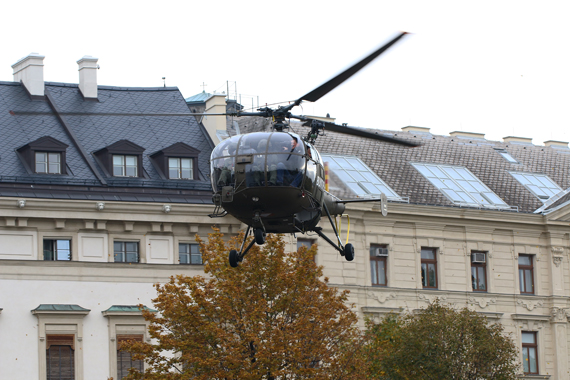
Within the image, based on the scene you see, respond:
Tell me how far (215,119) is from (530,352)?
670 inches

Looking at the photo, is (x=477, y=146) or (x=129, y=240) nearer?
(x=129, y=240)

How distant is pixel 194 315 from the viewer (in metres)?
38.8

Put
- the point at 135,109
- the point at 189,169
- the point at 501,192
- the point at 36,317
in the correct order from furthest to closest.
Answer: the point at 501,192, the point at 135,109, the point at 189,169, the point at 36,317

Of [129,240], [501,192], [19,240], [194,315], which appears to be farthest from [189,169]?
[501,192]

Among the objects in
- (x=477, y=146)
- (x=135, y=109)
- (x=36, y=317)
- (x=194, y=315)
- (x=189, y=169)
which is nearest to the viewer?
(x=194, y=315)

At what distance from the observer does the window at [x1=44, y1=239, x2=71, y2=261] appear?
45344mm

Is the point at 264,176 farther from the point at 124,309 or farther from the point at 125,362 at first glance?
the point at 125,362

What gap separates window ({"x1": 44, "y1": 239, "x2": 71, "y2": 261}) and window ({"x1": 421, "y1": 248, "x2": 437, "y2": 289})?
15.6 meters

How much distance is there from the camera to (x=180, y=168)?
48.8 m

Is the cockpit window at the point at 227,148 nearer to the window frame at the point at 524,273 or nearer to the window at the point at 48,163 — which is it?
the window at the point at 48,163

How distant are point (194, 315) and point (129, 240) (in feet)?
28.2

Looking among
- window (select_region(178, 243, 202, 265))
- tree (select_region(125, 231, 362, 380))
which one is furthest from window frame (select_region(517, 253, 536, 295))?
tree (select_region(125, 231, 362, 380))

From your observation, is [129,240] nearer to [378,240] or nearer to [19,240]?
[19,240]

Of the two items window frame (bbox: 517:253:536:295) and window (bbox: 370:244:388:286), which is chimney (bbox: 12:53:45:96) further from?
window frame (bbox: 517:253:536:295)
